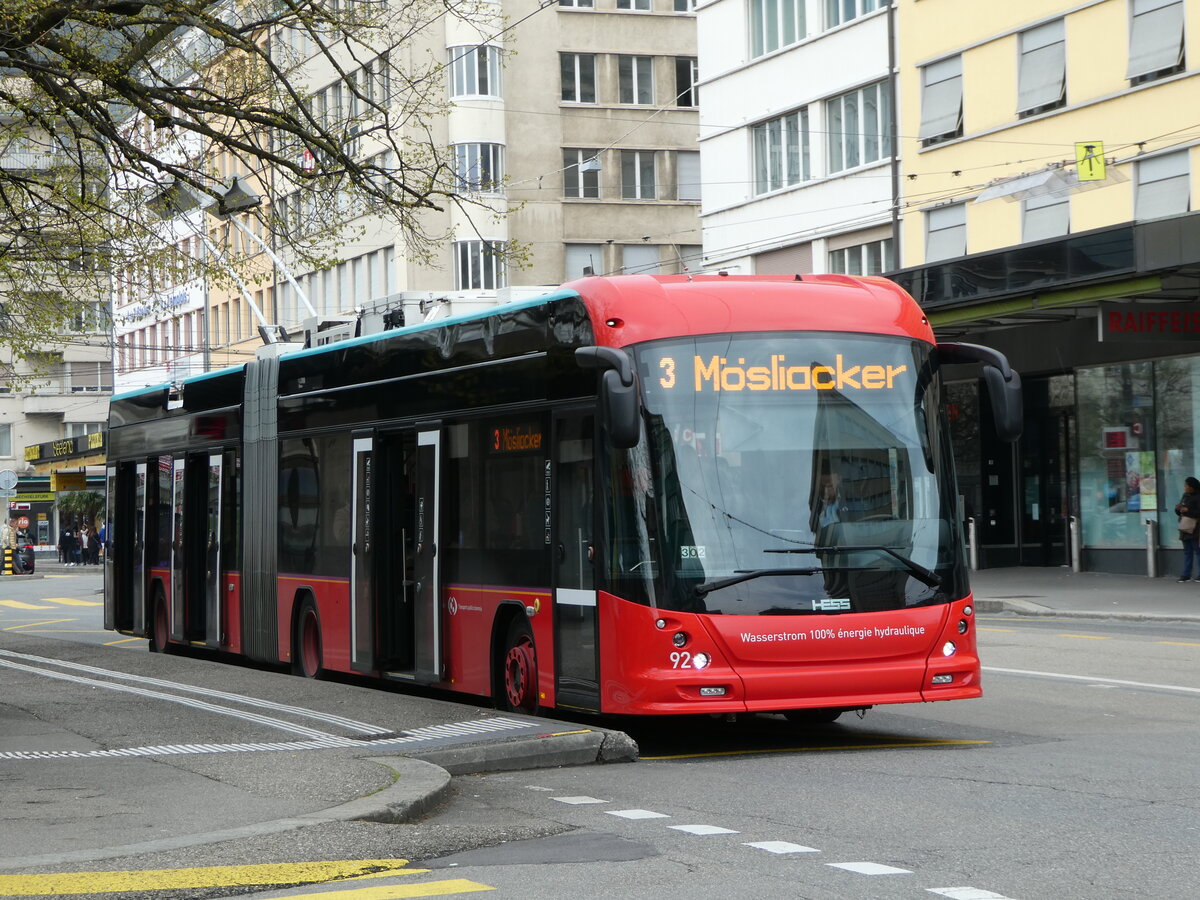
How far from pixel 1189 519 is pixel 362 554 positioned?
1810cm

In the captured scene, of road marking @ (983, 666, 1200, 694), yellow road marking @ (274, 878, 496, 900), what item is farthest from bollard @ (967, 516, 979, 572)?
yellow road marking @ (274, 878, 496, 900)

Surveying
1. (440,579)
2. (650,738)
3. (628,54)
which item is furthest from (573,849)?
(628,54)

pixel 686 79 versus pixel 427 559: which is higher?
pixel 686 79

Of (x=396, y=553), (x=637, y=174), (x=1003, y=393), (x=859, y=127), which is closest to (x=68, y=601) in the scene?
(x=859, y=127)

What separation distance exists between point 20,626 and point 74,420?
7018cm

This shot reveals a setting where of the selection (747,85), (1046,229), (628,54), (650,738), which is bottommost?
(650,738)

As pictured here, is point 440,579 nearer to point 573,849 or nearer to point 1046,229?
point 573,849

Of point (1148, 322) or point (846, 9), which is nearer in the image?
point (1148, 322)

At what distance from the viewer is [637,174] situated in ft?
207

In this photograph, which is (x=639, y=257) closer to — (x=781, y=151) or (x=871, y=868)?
(x=781, y=151)

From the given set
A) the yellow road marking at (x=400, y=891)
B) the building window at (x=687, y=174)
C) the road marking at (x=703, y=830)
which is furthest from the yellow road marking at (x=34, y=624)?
the building window at (x=687, y=174)

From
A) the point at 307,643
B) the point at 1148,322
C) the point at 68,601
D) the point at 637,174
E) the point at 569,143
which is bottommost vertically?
the point at 68,601

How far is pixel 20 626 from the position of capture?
1251 inches

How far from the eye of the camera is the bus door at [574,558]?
39.9 feet
